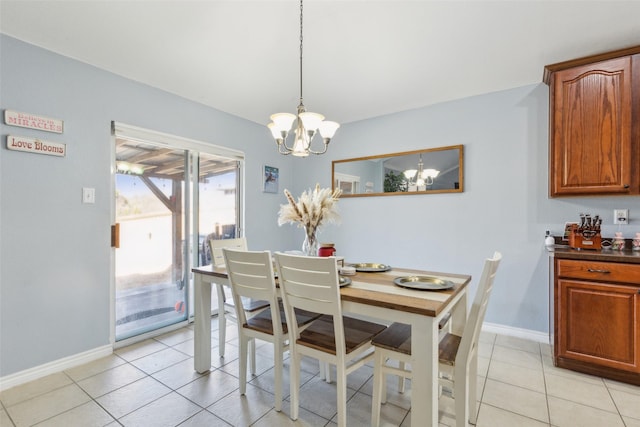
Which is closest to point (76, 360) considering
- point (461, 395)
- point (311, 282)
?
point (311, 282)

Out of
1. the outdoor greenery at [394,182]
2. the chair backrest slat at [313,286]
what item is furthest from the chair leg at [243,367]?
the outdoor greenery at [394,182]

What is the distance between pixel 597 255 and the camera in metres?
2.09

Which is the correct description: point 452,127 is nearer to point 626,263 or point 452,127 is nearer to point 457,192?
point 457,192

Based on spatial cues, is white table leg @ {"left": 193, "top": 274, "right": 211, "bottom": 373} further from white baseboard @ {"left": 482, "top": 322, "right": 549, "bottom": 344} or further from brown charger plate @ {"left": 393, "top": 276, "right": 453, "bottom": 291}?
white baseboard @ {"left": 482, "top": 322, "right": 549, "bottom": 344}

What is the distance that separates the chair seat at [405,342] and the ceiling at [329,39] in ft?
6.31

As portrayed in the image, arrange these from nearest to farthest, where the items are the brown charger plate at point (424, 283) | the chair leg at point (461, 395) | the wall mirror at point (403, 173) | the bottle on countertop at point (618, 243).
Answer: the chair leg at point (461, 395), the brown charger plate at point (424, 283), the bottle on countertop at point (618, 243), the wall mirror at point (403, 173)

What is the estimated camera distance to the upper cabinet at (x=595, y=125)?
2.20 metres

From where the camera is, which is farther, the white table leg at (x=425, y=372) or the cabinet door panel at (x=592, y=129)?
the cabinet door panel at (x=592, y=129)

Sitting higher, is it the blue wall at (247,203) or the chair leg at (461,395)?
the blue wall at (247,203)

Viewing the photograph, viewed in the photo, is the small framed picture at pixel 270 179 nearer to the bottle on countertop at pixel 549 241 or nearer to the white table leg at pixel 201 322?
the white table leg at pixel 201 322

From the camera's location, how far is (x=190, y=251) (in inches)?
126

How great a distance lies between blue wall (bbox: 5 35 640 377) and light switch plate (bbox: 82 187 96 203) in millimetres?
34

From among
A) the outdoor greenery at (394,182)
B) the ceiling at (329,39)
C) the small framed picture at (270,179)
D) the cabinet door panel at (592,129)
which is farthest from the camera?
the small framed picture at (270,179)

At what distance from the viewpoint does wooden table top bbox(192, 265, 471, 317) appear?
132 cm
